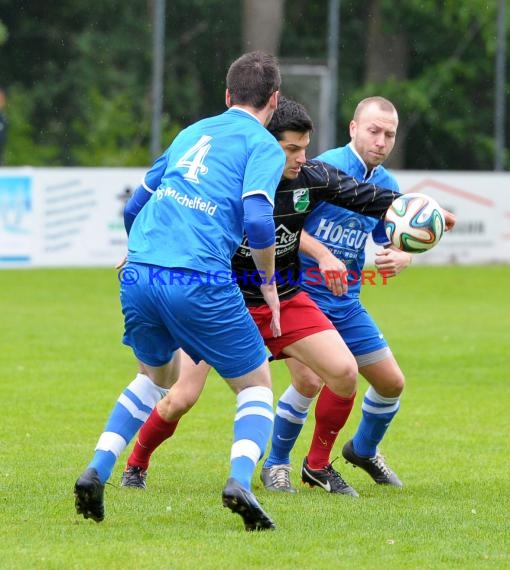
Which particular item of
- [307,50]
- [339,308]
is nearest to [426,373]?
[339,308]

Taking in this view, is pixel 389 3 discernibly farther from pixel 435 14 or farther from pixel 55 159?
pixel 55 159

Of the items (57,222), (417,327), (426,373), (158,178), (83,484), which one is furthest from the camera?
(57,222)

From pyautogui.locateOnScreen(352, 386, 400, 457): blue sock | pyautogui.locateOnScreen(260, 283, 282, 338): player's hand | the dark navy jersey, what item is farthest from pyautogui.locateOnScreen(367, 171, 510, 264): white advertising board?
pyautogui.locateOnScreen(260, 283, 282, 338): player's hand

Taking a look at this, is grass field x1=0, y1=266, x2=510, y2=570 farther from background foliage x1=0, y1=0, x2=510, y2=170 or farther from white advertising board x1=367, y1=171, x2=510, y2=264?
background foliage x1=0, y1=0, x2=510, y2=170

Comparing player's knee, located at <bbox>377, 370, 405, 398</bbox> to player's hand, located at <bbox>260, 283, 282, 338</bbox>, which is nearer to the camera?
player's hand, located at <bbox>260, 283, 282, 338</bbox>

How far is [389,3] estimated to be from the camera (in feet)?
80.6

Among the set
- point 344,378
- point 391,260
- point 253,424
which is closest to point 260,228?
point 253,424

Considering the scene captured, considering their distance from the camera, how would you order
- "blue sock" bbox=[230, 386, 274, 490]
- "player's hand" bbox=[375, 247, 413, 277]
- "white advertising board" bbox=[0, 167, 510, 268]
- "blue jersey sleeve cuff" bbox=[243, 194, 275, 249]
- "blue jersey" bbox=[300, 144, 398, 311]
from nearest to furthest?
1. "blue jersey sleeve cuff" bbox=[243, 194, 275, 249]
2. "blue sock" bbox=[230, 386, 274, 490]
3. "player's hand" bbox=[375, 247, 413, 277]
4. "blue jersey" bbox=[300, 144, 398, 311]
5. "white advertising board" bbox=[0, 167, 510, 268]

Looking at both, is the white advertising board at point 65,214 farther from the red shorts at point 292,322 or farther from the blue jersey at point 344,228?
the red shorts at point 292,322

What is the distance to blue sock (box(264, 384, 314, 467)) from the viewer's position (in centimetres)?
627

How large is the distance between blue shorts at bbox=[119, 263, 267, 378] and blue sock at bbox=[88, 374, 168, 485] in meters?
0.28

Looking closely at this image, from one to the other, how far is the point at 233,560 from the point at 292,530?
1.86 feet

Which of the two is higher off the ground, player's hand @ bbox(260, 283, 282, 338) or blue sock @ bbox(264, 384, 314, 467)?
player's hand @ bbox(260, 283, 282, 338)

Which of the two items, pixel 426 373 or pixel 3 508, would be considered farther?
pixel 426 373
